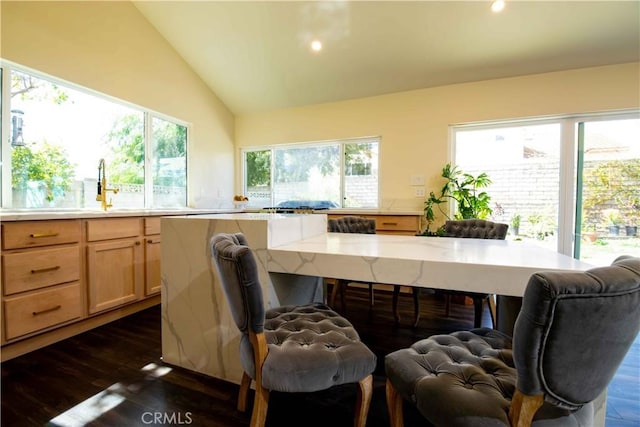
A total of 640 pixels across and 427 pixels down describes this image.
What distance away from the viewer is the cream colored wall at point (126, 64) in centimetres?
222

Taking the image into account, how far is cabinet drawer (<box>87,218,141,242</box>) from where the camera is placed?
88.3 inches

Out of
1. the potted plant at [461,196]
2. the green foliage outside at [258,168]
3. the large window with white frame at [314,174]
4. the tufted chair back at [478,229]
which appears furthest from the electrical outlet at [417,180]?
the green foliage outside at [258,168]

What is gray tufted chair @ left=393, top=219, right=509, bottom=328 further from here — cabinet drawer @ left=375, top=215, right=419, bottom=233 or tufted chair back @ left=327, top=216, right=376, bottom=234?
cabinet drawer @ left=375, top=215, right=419, bottom=233

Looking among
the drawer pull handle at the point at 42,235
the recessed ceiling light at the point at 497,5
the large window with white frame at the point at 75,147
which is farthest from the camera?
the recessed ceiling light at the point at 497,5

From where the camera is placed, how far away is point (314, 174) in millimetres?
4242

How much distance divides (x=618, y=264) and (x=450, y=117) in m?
3.12

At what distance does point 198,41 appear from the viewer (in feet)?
11.0

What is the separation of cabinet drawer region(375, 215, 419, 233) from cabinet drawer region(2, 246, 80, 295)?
284 cm

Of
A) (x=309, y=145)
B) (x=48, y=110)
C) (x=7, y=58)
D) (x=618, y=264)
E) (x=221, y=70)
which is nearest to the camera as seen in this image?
(x=618, y=264)

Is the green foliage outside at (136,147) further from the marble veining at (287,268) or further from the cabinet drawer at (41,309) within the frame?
the marble veining at (287,268)

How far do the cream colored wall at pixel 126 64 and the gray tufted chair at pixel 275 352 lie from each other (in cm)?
257

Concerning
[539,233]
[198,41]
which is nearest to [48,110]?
[198,41]

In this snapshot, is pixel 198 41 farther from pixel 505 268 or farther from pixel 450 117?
pixel 505 268

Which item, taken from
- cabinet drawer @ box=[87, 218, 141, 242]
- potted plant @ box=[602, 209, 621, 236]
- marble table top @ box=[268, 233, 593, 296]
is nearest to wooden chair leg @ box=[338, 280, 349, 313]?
marble table top @ box=[268, 233, 593, 296]
